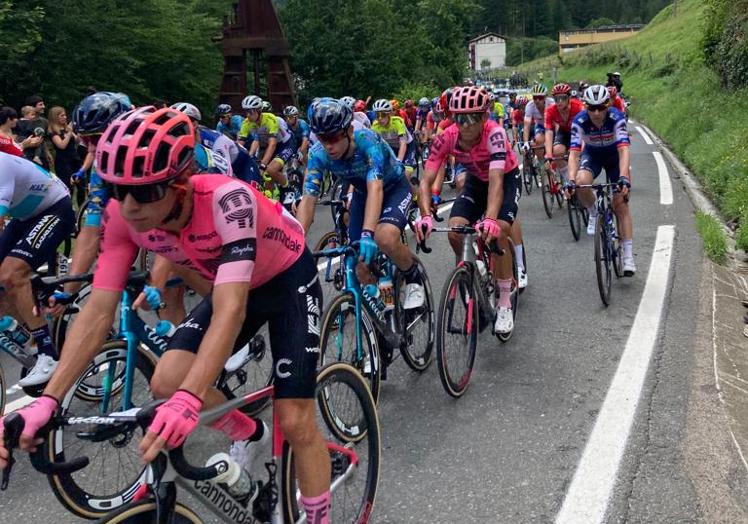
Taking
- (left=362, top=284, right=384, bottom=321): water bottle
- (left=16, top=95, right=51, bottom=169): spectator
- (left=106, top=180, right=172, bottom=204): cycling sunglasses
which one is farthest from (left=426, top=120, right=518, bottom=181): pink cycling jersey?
(left=16, top=95, right=51, bottom=169): spectator

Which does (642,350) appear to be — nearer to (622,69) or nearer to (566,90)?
(566,90)

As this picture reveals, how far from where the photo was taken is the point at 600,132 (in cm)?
796

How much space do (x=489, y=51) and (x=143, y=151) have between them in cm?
15587

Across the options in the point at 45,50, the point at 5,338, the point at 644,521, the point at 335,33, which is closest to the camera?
the point at 644,521

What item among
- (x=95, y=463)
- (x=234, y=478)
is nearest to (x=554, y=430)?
(x=234, y=478)

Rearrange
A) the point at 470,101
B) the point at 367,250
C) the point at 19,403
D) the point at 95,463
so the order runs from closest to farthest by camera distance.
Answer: the point at 95,463, the point at 367,250, the point at 19,403, the point at 470,101

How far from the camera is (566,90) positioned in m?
10.2

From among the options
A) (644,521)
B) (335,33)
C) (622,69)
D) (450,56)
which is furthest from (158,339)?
(622,69)

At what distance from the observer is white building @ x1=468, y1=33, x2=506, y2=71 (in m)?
148

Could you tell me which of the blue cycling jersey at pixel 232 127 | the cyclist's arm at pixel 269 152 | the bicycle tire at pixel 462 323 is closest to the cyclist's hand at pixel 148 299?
the bicycle tire at pixel 462 323

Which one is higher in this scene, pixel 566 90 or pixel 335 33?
pixel 335 33

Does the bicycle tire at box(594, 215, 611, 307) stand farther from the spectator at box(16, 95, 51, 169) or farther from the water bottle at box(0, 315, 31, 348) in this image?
the spectator at box(16, 95, 51, 169)

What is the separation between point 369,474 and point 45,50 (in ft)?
62.9

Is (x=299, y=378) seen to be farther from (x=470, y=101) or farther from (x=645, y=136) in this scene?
(x=645, y=136)
